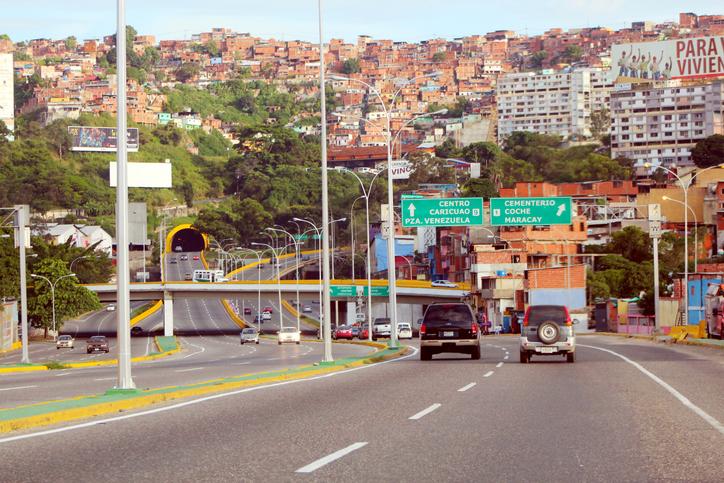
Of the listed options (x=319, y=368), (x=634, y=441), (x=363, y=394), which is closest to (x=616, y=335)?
(x=319, y=368)

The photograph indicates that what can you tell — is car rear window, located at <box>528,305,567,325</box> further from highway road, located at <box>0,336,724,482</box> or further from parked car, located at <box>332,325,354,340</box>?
parked car, located at <box>332,325,354,340</box>

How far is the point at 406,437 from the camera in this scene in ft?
50.4

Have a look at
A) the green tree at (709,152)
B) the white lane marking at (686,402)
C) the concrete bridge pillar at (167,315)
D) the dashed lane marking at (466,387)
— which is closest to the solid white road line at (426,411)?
the dashed lane marking at (466,387)

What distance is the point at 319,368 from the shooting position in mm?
33719

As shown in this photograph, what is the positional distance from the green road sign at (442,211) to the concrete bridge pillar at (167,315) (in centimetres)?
5814

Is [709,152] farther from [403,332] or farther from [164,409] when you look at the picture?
[164,409]

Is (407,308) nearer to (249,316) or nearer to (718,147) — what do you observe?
(249,316)

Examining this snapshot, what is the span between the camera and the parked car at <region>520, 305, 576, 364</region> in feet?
116

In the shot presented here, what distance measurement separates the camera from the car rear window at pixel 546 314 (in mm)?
35906

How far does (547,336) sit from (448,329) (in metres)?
3.95

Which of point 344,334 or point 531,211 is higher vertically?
point 531,211

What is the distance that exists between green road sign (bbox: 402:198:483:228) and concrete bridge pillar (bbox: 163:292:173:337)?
2289 inches

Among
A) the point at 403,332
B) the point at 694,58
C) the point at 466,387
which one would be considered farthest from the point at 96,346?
the point at 694,58

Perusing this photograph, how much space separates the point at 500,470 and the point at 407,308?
130 m
